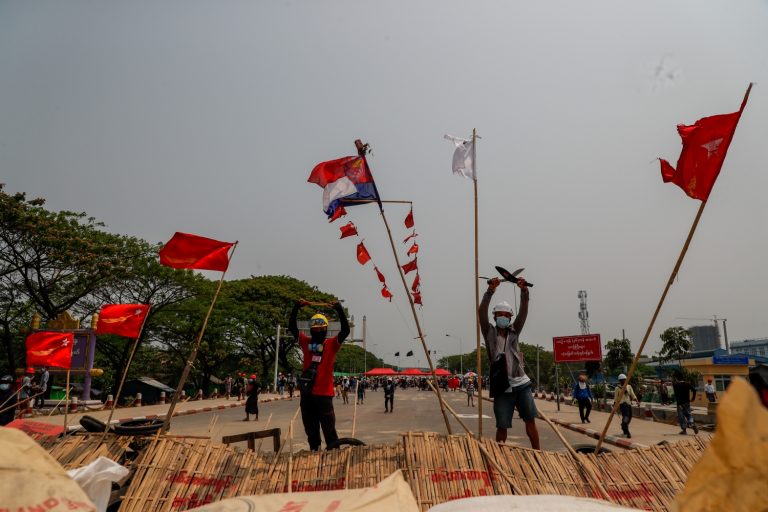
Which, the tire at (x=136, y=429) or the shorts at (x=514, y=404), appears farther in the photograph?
the shorts at (x=514, y=404)

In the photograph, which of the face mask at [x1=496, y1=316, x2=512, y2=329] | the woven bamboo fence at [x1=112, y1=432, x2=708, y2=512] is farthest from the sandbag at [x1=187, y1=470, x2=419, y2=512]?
the face mask at [x1=496, y1=316, x2=512, y2=329]

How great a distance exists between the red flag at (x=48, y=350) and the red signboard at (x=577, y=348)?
59.1 ft

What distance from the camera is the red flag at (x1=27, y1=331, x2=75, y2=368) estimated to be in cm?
691

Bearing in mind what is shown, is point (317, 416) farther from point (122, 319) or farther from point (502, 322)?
point (122, 319)

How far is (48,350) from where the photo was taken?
22.8ft

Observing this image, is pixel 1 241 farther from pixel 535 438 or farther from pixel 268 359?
pixel 268 359

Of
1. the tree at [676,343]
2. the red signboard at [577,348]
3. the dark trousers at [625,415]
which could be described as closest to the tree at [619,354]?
the tree at [676,343]

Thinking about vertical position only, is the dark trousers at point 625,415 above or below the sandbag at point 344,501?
below

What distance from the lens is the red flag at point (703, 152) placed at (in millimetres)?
3461

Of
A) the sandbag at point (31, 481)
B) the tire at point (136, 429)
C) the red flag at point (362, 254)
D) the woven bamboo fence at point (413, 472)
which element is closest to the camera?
the sandbag at point (31, 481)

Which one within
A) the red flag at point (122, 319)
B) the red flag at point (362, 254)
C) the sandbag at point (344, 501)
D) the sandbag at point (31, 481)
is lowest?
the sandbag at point (344, 501)

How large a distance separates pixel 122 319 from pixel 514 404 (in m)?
4.75

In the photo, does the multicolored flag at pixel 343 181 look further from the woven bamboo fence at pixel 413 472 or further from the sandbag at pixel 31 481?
the sandbag at pixel 31 481

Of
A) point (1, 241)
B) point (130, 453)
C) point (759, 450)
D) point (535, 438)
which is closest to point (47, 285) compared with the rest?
point (1, 241)
